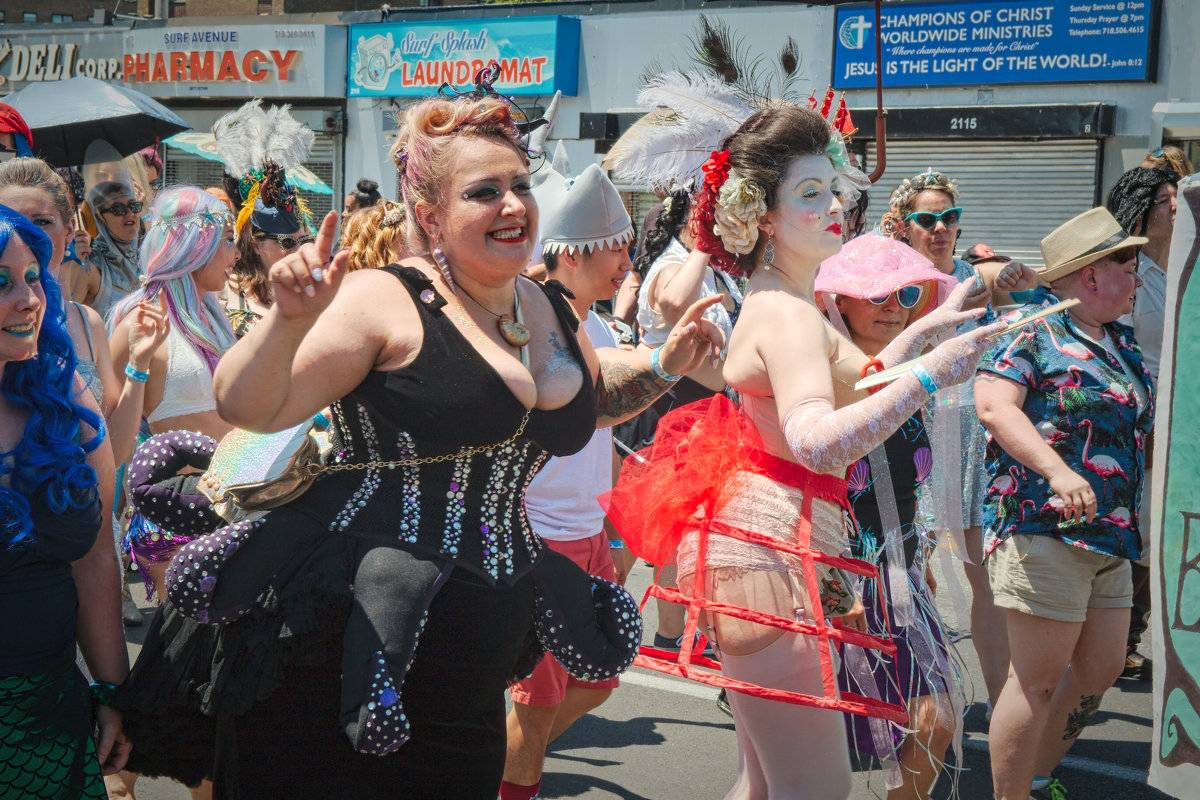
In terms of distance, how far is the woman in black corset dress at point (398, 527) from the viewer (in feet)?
7.39

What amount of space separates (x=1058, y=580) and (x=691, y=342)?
68.3 inches

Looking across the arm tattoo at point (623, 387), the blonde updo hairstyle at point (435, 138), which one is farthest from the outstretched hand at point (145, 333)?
the arm tattoo at point (623, 387)

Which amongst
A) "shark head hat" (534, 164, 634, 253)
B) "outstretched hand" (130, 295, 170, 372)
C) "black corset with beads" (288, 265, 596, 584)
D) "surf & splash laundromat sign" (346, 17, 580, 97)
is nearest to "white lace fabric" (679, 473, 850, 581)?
"black corset with beads" (288, 265, 596, 584)

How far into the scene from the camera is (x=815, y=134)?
10.5 feet

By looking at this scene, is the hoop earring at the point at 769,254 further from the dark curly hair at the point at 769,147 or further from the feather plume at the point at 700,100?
the feather plume at the point at 700,100

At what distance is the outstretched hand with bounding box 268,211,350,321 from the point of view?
2062mm

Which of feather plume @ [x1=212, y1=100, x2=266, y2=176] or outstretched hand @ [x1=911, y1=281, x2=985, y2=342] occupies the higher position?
feather plume @ [x1=212, y1=100, x2=266, y2=176]

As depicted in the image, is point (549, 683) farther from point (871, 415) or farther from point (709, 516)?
point (871, 415)

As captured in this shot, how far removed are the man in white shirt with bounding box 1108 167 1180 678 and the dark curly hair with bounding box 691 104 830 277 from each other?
9.03 ft

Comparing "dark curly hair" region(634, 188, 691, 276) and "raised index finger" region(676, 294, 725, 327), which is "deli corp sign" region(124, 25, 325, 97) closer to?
"dark curly hair" region(634, 188, 691, 276)

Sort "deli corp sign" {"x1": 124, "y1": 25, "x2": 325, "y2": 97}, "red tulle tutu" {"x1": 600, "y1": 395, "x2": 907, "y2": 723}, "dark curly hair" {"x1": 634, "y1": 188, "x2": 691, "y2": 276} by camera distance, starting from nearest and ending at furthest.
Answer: "red tulle tutu" {"x1": 600, "y1": 395, "x2": 907, "y2": 723}
"dark curly hair" {"x1": 634, "y1": 188, "x2": 691, "y2": 276}
"deli corp sign" {"x1": 124, "y1": 25, "x2": 325, "y2": 97}

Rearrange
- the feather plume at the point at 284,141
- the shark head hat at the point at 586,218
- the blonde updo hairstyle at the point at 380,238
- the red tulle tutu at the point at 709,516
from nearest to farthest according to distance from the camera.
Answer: the red tulle tutu at the point at 709,516, the blonde updo hairstyle at the point at 380,238, the shark head hat at the point at 586,218, the feather plume at the point at 284,141

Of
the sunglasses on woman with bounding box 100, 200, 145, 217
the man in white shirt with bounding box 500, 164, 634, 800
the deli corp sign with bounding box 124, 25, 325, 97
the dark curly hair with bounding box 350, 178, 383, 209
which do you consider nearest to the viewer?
the man in white shirt with bounding box 500, 164, 634, 800

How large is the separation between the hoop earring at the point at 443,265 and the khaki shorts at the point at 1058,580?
2.30 metres
